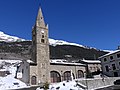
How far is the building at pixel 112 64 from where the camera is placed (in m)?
54.7

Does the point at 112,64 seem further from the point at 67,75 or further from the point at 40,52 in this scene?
the point at 40,52

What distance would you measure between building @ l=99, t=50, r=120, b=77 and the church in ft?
25.0

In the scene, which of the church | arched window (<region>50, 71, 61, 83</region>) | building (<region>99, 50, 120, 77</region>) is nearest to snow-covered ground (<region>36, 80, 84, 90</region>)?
the church

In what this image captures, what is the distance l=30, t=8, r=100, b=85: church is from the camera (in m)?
53.6

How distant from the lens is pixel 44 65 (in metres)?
55.8

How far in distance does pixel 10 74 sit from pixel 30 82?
9.88 m

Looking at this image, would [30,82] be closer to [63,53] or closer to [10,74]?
[10,74]

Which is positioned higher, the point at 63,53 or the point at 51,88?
the point at 63,53

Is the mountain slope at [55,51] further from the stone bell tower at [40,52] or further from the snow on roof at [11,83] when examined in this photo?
the snow on roof at [11,83]

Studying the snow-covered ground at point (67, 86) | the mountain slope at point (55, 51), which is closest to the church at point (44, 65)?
the snow-covered ground at point (67, 86)

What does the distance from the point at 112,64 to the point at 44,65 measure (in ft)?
68.1

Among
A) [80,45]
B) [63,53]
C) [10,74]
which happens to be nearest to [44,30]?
[10,74]

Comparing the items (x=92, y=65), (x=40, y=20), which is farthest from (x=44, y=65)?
(x=92, y=65)

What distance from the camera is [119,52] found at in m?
54.2
